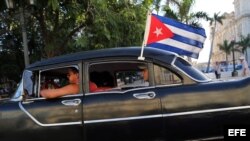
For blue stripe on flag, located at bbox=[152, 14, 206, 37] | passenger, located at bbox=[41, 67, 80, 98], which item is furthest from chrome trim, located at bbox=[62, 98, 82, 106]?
blue stripe on flag, located at bbox=[152, 14, 206, 37]

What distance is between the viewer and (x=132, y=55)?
5266mm

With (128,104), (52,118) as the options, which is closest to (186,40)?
(128,104)

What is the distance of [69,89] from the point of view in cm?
540

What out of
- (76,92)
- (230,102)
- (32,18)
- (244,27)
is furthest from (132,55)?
(244,27)

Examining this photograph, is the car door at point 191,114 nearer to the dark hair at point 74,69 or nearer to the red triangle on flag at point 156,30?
the dark hair at point 74,69

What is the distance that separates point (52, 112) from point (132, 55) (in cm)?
105

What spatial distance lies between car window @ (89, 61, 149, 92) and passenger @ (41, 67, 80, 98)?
0.53 ft

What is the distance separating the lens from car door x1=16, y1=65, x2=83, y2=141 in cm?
513

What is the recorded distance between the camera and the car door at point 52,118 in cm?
513

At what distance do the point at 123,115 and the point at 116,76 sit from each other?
80 centimetres

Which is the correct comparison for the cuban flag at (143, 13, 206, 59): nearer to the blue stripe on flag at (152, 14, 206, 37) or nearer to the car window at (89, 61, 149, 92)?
the blue stripe on flag at (152, 14, 206, 37)

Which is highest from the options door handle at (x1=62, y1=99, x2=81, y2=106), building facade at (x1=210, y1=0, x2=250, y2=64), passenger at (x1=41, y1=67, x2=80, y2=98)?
building facade at (x1=210, y1=0, x2=250, y2=64)

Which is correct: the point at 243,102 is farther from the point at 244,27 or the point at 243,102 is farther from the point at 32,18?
the point at 244,27

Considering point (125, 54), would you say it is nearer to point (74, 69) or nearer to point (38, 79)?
point (74, 69)
